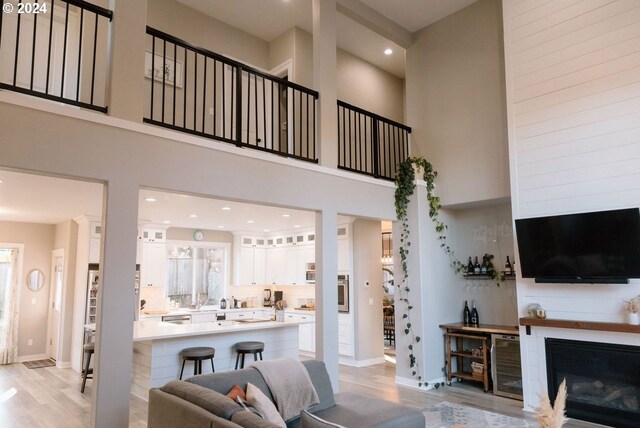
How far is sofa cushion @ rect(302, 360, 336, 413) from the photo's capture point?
3779mm

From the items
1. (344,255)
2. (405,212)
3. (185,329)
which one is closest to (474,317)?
(405,212)

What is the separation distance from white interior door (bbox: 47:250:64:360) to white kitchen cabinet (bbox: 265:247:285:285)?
434 cm

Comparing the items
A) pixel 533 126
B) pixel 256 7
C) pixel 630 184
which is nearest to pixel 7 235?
pixel 256 7

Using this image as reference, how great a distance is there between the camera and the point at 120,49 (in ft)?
12.6

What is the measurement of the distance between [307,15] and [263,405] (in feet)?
19.5

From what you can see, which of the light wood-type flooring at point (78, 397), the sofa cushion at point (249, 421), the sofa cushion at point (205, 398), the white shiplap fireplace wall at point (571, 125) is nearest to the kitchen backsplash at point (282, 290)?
the light wood-type flooring at point (78, 397)

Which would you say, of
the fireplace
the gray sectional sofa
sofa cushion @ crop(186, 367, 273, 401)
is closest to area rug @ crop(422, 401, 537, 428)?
the fireplace

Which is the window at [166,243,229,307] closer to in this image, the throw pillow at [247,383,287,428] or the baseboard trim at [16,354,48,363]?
the baseboard trim at [16,354,48,363]

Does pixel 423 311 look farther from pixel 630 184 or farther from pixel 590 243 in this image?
pixel 630 184

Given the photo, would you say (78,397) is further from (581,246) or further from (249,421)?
(581,246)

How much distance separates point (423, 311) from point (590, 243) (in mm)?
2379

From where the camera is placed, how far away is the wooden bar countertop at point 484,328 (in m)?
5.73

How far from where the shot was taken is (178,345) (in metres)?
5.85

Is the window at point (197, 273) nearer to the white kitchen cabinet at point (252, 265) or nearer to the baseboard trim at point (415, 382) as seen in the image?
the white kitchen cabinet at point (252, 265)
